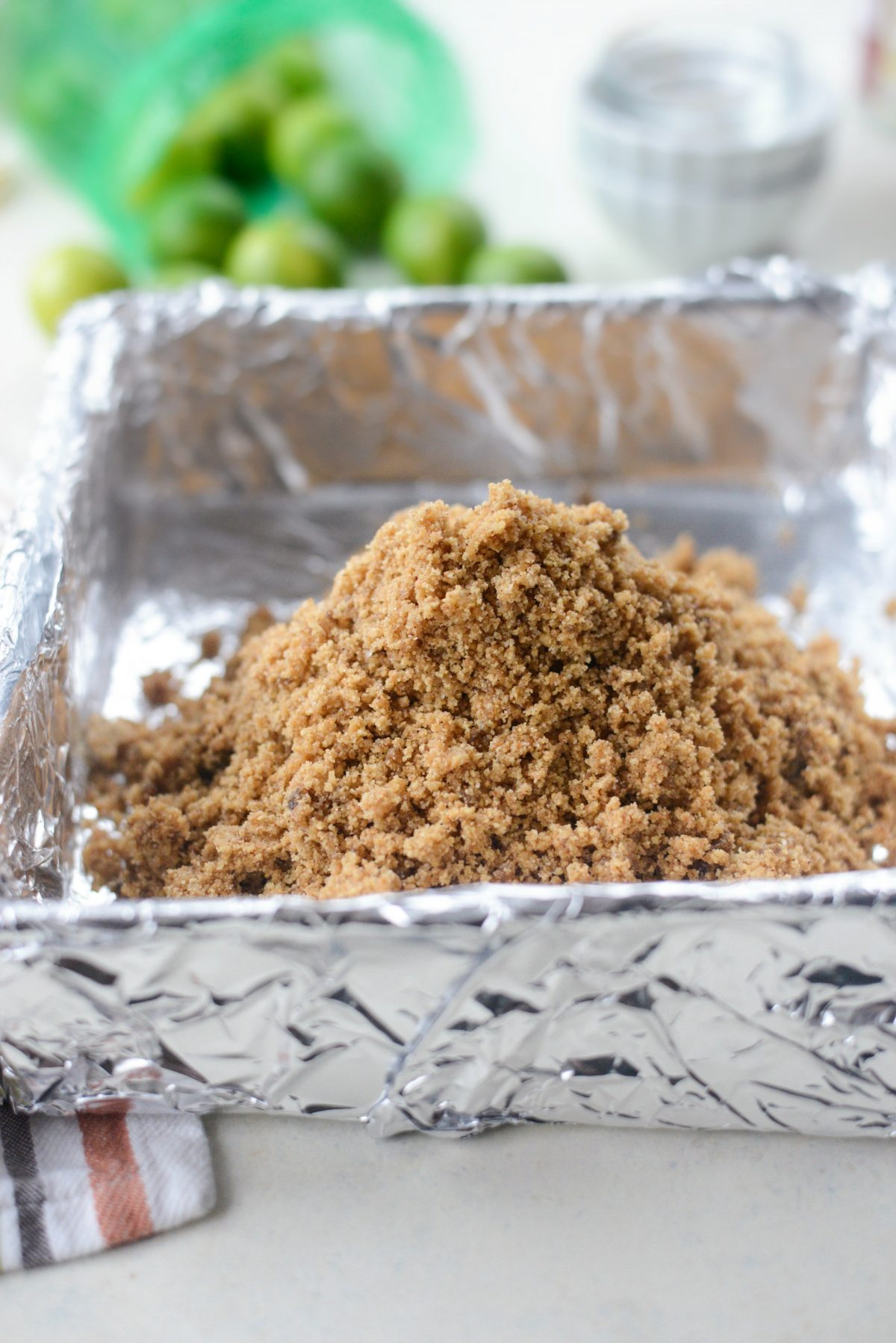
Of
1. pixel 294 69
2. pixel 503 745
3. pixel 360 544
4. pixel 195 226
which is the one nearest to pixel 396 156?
pixel 294 69

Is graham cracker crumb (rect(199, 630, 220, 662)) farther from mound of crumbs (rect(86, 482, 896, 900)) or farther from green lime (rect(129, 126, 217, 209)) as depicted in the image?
green lime (rect(129, 126, 217, 209))

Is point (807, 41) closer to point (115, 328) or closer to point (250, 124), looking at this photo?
point (250, 124)

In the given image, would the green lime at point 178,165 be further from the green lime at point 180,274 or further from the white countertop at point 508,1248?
the white countertop at point 508,1248

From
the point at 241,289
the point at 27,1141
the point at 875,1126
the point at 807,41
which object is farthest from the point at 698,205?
the point at 27,1141

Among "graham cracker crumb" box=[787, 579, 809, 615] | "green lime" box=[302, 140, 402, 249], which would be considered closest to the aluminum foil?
"graham cracker crumb" box=[787, 579, 809, 615]

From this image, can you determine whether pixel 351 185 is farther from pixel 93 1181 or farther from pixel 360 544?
pixel 93 1181

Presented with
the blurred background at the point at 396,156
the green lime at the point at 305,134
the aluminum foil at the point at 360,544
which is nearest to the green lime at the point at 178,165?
the blurred background at the point at 396,156
